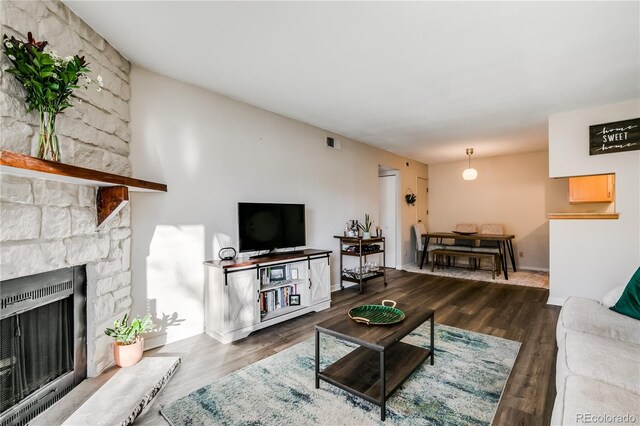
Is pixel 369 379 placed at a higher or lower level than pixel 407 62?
lower

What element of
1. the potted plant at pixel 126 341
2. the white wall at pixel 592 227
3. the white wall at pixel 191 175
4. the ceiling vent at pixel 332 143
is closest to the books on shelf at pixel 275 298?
the white wall at pixel 191 175

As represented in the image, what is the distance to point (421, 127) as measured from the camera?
443cm

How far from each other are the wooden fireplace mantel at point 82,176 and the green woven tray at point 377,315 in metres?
1.85

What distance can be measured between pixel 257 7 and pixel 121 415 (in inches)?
101

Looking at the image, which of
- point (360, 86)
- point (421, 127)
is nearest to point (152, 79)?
point (360, 86)

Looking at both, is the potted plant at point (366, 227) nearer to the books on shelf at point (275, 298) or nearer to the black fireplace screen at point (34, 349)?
the books on shelf at point (275, 298)

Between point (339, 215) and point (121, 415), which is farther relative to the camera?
point (339, 215)

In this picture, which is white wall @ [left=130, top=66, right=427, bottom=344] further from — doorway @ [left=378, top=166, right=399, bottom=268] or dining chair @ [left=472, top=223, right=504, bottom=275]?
dining chair @ [left=472, top=223, right=504, bottom=275]

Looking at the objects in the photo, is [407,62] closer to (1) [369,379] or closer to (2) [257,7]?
(2) [257,7]

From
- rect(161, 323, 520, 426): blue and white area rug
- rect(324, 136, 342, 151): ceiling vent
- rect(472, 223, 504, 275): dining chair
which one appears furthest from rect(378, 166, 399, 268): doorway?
rect(161, 323, 520, 426): blue and white area rug

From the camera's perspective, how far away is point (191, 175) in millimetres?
2965

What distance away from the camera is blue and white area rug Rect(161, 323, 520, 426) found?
1716 millimetres

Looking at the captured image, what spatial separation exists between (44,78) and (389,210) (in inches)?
230

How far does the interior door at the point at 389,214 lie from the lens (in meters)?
6.46
